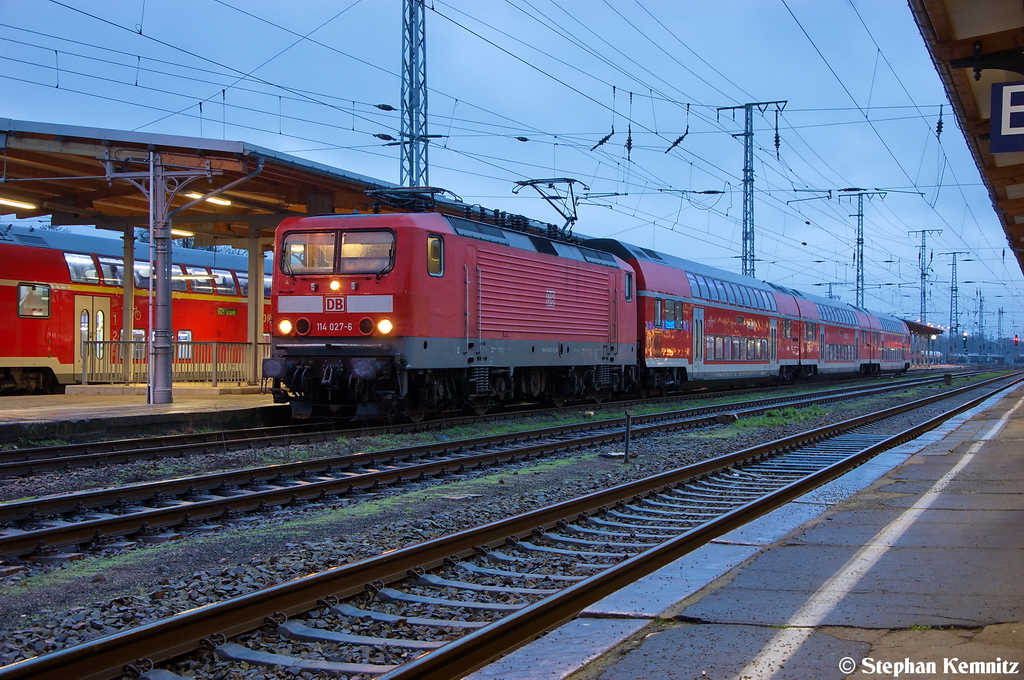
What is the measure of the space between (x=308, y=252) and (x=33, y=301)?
450 inches

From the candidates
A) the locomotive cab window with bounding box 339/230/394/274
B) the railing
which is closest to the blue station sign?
the locomotive cab window with bounding box 339/230/394/274

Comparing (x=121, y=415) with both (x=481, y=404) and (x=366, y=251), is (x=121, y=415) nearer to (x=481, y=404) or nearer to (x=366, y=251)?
(x=366, y=251)

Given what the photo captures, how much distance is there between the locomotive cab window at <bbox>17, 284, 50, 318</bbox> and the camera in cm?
2200

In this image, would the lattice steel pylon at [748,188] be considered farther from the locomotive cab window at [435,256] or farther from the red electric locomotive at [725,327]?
the locomotive cab window at [435,256]

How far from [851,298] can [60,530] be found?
5277 inches

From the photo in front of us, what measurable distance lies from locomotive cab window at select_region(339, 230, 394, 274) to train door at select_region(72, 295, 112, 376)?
12.3 meters

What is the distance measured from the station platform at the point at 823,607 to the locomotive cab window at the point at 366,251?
26.4ft

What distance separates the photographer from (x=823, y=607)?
469 centimetres

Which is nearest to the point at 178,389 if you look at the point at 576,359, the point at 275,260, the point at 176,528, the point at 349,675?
the point at 275,260

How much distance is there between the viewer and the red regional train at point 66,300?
867 inches

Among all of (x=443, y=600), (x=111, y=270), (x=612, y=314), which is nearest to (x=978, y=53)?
(x=443, y=600)

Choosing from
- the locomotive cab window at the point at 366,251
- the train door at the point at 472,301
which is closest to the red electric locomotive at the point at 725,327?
the train door at the point at 472,301

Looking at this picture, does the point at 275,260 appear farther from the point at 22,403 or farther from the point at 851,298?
the point at 851,298

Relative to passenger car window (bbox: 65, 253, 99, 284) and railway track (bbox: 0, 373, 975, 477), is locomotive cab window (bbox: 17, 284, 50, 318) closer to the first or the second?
passenger car window (bbox: 65, 253, 99, 284)
